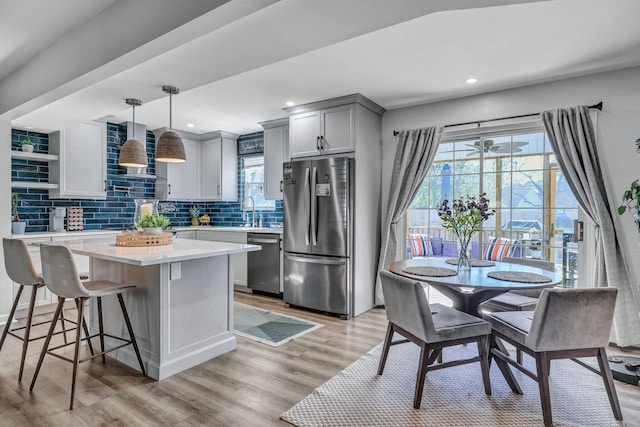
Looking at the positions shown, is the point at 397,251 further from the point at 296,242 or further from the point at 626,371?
the point at 626,371

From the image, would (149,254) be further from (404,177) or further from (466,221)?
(404,177)

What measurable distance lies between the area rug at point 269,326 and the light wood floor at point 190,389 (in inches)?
6.2

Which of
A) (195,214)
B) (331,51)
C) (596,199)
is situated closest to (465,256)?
(596,199)

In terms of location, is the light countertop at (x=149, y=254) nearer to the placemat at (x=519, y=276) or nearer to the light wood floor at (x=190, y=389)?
the light wood floor at (x=190, y=389)

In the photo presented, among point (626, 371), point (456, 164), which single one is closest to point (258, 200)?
point (456, 164)

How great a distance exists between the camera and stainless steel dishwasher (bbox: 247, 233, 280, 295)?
476 centimetres

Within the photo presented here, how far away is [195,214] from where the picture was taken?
20.6 feet

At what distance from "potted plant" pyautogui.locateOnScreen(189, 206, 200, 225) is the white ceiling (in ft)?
8.21

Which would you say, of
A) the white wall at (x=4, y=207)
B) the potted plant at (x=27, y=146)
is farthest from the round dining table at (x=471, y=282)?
the potted plant at (x=27, y=146)

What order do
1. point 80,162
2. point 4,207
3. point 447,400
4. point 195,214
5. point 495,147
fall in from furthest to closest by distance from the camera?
point 195,214, point 80,162, point 495,147, point 4,207, point 447,400

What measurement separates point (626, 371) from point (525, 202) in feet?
5.59

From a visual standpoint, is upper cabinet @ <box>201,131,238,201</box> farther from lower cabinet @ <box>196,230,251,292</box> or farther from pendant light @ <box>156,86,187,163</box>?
pendant light @ <box>156,86,187,163</box>

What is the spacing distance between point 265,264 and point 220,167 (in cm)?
195

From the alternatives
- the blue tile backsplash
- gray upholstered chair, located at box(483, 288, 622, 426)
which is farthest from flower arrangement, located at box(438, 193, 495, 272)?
the blue tile backsplash
